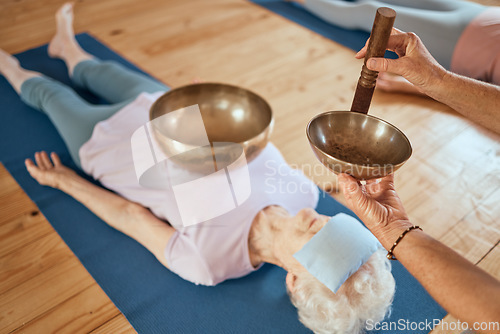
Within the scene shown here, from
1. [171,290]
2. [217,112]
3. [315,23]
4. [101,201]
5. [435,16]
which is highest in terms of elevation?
[435,16]

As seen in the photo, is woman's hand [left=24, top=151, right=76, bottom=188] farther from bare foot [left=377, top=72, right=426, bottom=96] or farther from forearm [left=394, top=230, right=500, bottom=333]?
bare foot [left=377, top=72, right=426, bottom=96]

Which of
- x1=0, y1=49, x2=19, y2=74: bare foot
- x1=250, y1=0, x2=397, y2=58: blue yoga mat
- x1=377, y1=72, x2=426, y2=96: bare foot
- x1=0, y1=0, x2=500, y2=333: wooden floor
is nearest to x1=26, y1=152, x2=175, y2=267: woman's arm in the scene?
x1=0, y1=0, x2=500, y2=333: wooden floor

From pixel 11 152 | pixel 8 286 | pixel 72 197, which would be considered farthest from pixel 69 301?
pixel 11 152

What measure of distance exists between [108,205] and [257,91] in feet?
3.20

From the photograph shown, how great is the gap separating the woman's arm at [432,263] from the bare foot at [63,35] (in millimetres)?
1750

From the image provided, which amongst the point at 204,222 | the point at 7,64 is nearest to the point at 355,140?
the point at 204,222

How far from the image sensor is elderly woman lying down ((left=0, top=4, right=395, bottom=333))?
0.95m

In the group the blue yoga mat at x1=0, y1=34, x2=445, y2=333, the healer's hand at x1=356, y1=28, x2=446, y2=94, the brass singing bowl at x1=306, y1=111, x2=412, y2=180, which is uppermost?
the healer's hand at x1=356, y1=28, x2=446, y2=94

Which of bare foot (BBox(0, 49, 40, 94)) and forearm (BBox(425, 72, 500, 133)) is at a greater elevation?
forearm (BBox(425, 72, 500, 133))

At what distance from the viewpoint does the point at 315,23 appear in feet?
8.36

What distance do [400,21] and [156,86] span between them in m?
1.08

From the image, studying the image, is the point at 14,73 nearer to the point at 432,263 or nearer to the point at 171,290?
the point at 171,290

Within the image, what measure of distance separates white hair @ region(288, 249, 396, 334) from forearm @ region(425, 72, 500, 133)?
42cm

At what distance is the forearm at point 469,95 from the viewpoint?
2.33ft
